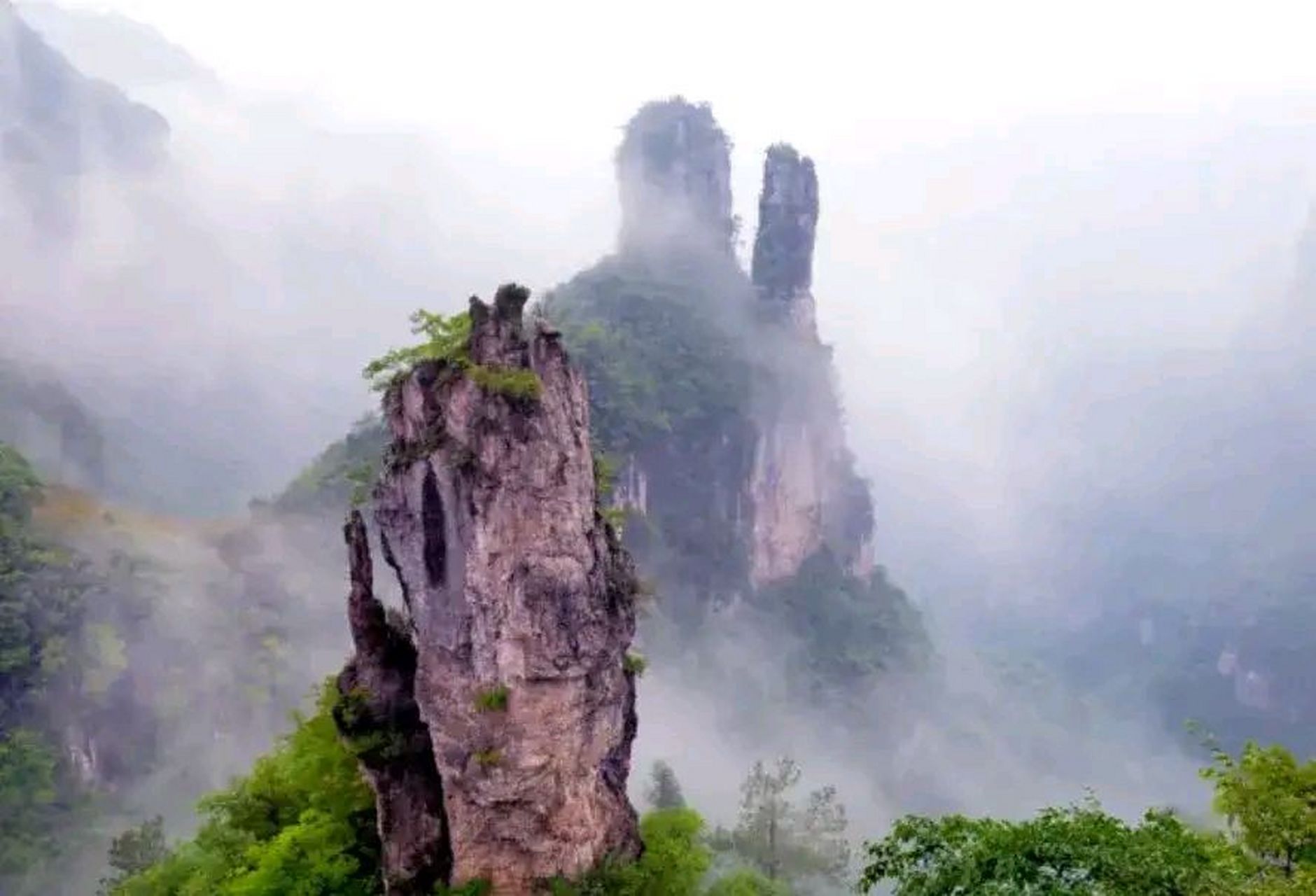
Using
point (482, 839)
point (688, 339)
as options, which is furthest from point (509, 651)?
point (688, 339)

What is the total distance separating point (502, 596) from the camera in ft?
54.5

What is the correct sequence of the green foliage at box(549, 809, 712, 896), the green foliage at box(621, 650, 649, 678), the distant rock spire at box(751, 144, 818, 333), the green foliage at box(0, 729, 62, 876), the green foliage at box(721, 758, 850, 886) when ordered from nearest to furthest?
the green foliage at box(549, 809, 712, 896), the green foliage at box(621, 650, 649, 678), the green foliage at box(0, 729, 62, 876), the green foliage at box(721, 758, 850, 886), the distant rock spire at box(751, 144, 818, 333)

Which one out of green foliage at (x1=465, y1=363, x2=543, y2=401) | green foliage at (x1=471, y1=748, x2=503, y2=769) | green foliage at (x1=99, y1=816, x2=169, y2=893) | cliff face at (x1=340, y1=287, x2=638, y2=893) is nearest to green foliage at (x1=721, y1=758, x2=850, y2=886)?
green foliage at (x1=99, y1=816, x2=169, y2=893)

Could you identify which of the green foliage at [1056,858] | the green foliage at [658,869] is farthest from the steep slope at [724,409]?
the green foliage at [1056,858]

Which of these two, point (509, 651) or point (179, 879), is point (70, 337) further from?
point (509, 651)

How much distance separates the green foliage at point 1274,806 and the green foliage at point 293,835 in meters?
13.1

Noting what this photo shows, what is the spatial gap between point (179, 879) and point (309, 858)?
5.37 m

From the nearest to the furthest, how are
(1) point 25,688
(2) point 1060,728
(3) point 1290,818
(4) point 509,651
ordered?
(3) point 1290,818
(4) point 509,651
(1) point 25,688
(2) point 1060,728

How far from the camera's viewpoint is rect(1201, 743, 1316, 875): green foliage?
1051cm

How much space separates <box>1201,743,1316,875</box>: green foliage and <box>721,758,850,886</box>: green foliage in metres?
25.9

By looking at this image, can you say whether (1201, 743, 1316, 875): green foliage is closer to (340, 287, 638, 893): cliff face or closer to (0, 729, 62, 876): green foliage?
(340, 287, 638, 893): cliff face

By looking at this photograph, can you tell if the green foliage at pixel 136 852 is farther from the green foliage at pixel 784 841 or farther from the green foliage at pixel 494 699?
the green foliage at pixel 494 699

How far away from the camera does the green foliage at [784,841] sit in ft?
121

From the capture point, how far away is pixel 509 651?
54.4ft
